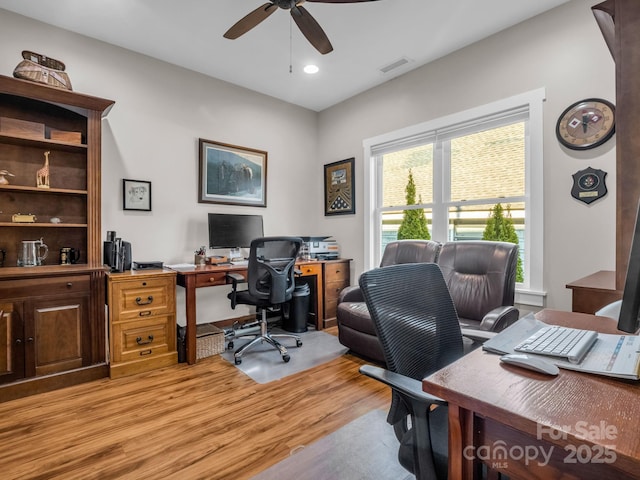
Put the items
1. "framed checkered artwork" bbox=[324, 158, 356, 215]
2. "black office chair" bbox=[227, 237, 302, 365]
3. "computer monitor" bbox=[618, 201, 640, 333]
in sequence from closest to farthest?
1. "computer monitor" bbox=[618, 201, 640, 333]
2. "black office chair" bbox=[227, 237, 302, 365]
3. "framed checkered artwork" bbox=[324, 158, 356, 215]

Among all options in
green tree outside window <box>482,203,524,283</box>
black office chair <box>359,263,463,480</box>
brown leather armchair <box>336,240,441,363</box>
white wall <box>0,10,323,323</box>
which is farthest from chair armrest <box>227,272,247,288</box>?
green tree outside window <box>482,203,524,283</box>

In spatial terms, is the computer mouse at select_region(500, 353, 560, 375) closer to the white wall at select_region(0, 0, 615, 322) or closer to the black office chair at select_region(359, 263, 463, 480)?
the black office chair at select_region(359, 263, 463, 480)

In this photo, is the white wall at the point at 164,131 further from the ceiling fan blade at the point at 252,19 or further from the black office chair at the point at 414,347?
the black office chair at the point at 414,347

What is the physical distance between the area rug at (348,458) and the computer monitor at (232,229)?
7.55ft

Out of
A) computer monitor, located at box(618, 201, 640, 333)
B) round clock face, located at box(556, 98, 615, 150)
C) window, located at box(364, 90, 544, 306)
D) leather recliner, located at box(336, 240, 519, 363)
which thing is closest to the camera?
computer monitor, located at box(618, 201, 640, 333)

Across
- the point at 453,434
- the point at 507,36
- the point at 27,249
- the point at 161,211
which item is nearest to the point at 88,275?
the point at 27,249

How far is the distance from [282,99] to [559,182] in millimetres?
3309

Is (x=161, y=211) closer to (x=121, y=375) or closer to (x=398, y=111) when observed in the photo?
(x=121, y=375)

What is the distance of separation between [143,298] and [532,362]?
109 inches

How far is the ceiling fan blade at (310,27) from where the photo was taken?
86.0 inches

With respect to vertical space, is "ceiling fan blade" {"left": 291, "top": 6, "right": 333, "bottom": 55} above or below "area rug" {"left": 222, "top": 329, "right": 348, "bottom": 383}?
above

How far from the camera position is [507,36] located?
2887mm

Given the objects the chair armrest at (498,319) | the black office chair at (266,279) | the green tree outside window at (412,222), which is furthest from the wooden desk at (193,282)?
the chair armrest at (498,319)

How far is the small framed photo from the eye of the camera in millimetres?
3158
